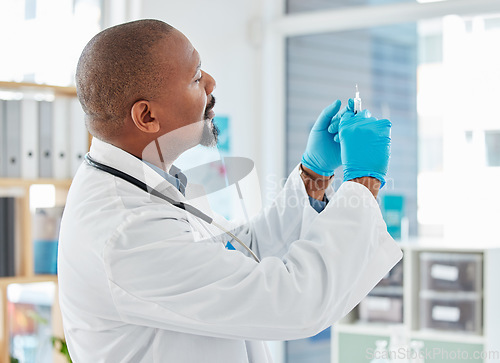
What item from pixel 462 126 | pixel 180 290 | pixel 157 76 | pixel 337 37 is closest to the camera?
pixel 180 290

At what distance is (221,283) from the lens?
34.1 inches

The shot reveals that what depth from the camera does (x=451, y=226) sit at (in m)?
2.41

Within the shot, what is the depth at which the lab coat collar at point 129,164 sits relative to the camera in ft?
3.33

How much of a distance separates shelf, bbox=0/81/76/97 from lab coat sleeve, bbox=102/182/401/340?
1.17 meters

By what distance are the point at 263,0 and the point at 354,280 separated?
2147 mm

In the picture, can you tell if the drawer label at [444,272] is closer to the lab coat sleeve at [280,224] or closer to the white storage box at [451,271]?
the white storage box at [451,271]

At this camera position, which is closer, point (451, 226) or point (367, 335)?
point (367, 335)

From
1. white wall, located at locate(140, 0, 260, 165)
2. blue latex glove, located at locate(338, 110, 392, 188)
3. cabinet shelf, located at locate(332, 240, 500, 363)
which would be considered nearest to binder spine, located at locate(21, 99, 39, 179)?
white wall, located at locate(140, 0, 260, 165)

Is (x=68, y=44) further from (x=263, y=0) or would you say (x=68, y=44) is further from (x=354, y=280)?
(x=354, y=280)

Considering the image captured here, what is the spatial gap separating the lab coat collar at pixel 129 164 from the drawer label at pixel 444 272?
1.41 metres

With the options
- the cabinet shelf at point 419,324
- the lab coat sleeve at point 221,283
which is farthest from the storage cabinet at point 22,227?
the cabinet shelf at point 419,324

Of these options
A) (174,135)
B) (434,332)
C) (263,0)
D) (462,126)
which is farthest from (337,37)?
(174,135)

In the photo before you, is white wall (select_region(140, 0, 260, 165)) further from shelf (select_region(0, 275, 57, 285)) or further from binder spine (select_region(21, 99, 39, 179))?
shelf (select_region(0, 275, 57, 285))

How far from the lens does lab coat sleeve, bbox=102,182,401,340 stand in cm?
86
